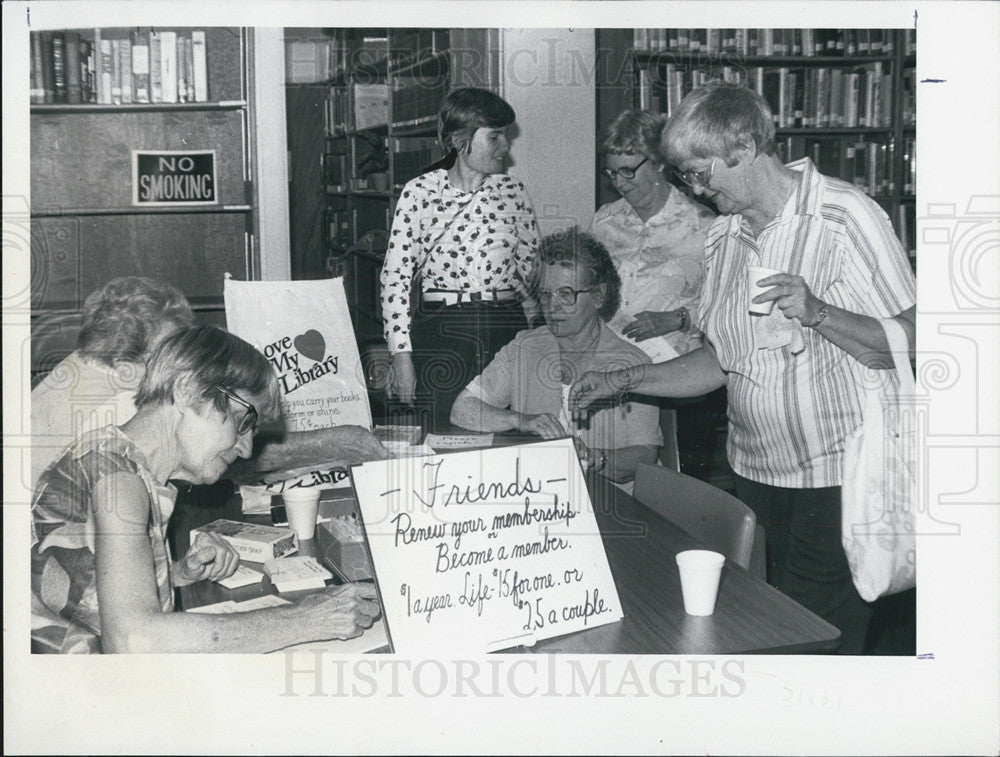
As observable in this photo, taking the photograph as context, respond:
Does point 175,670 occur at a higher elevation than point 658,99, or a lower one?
lower

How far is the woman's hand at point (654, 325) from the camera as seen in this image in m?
2.39

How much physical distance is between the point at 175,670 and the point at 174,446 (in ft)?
1.69

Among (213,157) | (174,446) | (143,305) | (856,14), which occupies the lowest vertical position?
(174,446)

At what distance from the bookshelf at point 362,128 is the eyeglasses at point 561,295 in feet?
1.30

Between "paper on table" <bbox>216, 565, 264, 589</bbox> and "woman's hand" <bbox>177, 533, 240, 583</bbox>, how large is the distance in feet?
0.03

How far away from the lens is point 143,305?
7.04 ft

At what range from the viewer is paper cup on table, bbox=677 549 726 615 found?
1.56 metres

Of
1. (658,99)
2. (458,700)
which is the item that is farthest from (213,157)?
(458,700)

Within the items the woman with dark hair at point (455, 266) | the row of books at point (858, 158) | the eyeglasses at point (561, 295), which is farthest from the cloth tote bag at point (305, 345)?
the row of books at point (858, 158)

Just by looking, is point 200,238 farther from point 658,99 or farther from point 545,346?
point 658,99

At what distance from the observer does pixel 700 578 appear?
5.12 feet

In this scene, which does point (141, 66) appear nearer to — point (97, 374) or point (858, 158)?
point (97, 374)

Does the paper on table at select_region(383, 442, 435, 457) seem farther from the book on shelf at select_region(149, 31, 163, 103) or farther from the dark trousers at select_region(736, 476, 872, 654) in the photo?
the book on shelf at select_region(149, 31, 163, 103)

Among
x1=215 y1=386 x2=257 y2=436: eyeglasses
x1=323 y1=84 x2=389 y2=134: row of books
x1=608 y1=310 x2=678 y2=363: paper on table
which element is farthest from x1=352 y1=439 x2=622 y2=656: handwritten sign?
x1=323 y1=84 x2=389 y2=134: row of books
